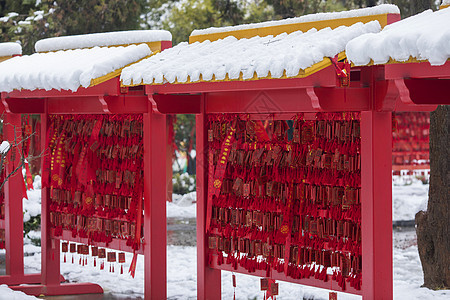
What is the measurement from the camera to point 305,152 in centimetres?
654

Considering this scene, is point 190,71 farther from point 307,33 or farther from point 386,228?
point 386,228

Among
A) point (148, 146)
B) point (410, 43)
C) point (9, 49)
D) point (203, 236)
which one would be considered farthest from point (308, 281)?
point (9, 49)

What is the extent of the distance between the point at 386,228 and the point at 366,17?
167 centimetres

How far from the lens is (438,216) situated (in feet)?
29.7

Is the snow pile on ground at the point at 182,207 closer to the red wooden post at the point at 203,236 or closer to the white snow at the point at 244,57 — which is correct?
the red wooden post at the point at 203,236

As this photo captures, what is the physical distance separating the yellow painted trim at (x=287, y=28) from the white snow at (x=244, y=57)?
0.34 feet

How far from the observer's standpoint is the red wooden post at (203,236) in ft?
23.9

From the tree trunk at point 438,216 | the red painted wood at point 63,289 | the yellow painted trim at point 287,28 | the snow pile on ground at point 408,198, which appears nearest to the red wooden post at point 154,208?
the yellow painted trim at point 287,28

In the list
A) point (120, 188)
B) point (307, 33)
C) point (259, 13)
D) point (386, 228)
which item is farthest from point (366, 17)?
point (259, 13)

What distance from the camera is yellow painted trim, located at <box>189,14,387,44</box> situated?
6012 millimetres

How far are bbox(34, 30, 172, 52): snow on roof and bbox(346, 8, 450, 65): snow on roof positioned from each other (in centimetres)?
315

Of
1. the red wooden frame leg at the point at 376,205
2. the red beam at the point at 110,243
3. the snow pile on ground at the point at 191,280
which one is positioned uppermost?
the red wooden frame leg at the point at 376,205

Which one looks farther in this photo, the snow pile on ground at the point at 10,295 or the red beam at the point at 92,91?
the red beam at the point at 92,91

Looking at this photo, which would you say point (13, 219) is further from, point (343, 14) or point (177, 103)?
point (343, 14)
